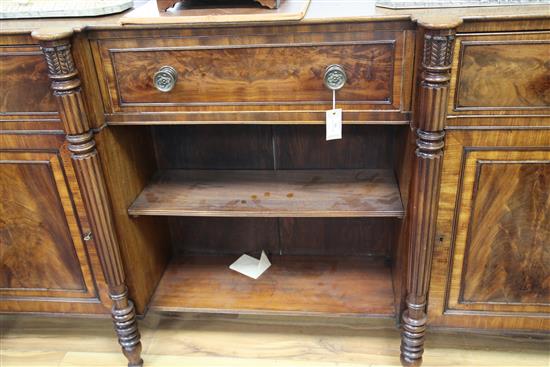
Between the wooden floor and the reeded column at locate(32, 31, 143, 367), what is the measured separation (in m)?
0.12

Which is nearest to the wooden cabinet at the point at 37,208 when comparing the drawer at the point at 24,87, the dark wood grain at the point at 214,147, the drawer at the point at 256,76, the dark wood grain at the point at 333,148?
the drawer at the point at 24,87

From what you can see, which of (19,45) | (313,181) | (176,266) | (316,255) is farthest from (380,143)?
(19,45)

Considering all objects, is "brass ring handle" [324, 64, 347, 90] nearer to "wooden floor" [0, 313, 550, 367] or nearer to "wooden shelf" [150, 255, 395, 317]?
"wooden shelf" [150, 255, 395, 317]

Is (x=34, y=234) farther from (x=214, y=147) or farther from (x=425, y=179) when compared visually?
(x=425, y=179)

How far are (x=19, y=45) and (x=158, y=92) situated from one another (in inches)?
9.6

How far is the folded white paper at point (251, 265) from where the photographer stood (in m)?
1.30

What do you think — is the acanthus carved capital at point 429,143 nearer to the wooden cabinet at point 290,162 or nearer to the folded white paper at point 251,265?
the wooden cabinet at point 290,162

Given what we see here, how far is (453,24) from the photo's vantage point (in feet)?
2.51

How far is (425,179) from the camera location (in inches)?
35.5

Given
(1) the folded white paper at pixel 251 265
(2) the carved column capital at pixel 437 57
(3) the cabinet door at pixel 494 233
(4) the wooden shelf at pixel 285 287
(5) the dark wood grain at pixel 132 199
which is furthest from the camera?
(1) the folded white paper at pixel 251 265

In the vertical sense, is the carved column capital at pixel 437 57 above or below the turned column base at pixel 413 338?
above

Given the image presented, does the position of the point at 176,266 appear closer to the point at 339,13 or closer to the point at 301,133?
the point at 301,133

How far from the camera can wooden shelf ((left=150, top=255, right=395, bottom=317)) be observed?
46.1 inches

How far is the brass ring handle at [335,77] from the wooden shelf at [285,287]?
0.53 meters
